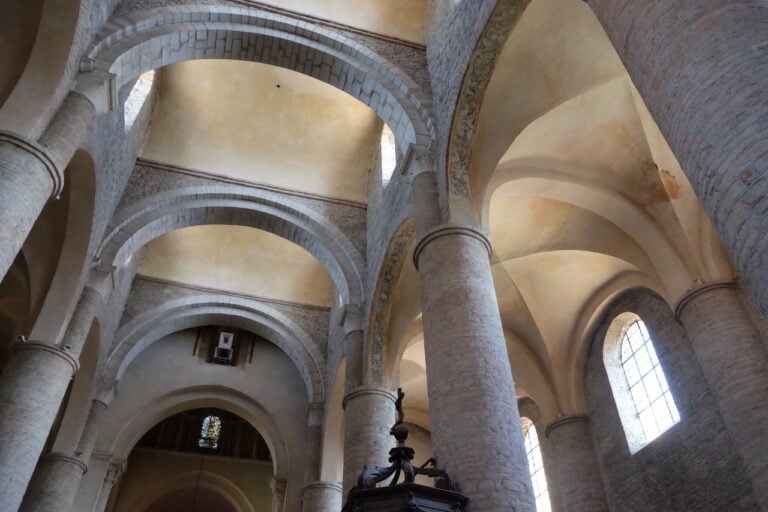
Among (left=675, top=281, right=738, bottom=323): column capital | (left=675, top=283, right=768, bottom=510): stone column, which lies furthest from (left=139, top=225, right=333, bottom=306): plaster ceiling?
(left=675, top=283, right=768, bottom=510): stone column

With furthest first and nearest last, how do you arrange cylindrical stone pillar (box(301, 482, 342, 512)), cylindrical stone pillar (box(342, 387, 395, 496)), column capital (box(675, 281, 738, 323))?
cylindrical stone pillar (box(301, 482, 342, 512)) < cylindrical stone pillar (box(342, 387, 395, 496)) < column capital (box(675, 281, 738, 323))

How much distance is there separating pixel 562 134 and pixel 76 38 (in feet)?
21.4

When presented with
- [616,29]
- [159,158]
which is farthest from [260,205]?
[616,29]

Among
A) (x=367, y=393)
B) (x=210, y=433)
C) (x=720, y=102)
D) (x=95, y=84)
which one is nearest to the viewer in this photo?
(x=720, y=102)

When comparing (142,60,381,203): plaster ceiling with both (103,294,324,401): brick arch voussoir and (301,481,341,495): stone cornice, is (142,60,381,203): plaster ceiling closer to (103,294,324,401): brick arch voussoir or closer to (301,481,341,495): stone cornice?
(103,294,324,401): brick arch voussoir

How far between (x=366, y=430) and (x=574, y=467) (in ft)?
13.4

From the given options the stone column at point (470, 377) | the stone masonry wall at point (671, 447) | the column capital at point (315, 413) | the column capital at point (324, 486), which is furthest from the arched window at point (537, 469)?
the stone column at point (470, 377)

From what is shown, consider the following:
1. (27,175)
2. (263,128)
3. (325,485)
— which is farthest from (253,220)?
(27,175)

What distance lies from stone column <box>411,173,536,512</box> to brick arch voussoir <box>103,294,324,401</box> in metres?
8.24

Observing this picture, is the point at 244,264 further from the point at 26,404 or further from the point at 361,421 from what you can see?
the point at 26,404

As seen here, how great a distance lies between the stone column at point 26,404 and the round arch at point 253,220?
9.82 feet

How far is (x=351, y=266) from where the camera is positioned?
12.1 m

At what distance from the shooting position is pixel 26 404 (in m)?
8.29

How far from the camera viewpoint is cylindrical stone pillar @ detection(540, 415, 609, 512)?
10781 mm
